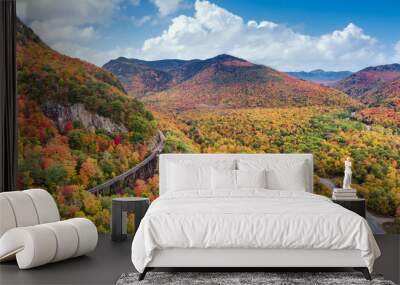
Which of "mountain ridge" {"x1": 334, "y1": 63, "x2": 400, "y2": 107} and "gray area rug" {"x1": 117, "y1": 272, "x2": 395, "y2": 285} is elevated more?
"mountain ridge" {"x1": 334, "y1": 63, "x2": 400, "y2": 107}

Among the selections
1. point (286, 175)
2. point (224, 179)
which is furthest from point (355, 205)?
point (224, 179)

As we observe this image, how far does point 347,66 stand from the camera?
26.5 feet

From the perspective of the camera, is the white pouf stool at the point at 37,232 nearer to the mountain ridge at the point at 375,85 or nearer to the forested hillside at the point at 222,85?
the forested hillside at the point at 222,85

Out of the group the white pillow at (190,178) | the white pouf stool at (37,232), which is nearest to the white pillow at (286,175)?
the white pillow at (190,178)

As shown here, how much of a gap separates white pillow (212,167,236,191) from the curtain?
239 cm

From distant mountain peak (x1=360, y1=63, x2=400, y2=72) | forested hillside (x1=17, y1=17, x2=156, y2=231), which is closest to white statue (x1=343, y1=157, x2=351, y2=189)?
distant mountain peak (x1=360, y1=63, x2=400, y2=72)

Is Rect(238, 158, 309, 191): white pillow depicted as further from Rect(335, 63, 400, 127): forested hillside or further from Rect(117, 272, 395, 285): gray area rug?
Rect(117, 272, 395, 285): gray area rug

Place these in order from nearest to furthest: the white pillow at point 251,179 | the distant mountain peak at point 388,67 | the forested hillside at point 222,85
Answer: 1. the white pillow at point 251,179
2. the distant mountain peak at point 388,67
3. the forested hillside at point 222,85

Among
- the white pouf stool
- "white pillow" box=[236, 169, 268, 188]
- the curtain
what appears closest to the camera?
the white pouf stool

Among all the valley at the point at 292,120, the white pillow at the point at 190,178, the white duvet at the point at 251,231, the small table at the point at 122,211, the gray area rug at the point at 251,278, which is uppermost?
the valley at the point at 292,120

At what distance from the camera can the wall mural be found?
784 centimetres

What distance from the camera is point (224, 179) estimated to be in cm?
668

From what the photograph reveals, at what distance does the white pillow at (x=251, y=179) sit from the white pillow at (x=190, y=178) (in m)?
0.33

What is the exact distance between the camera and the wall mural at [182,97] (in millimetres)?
7844
